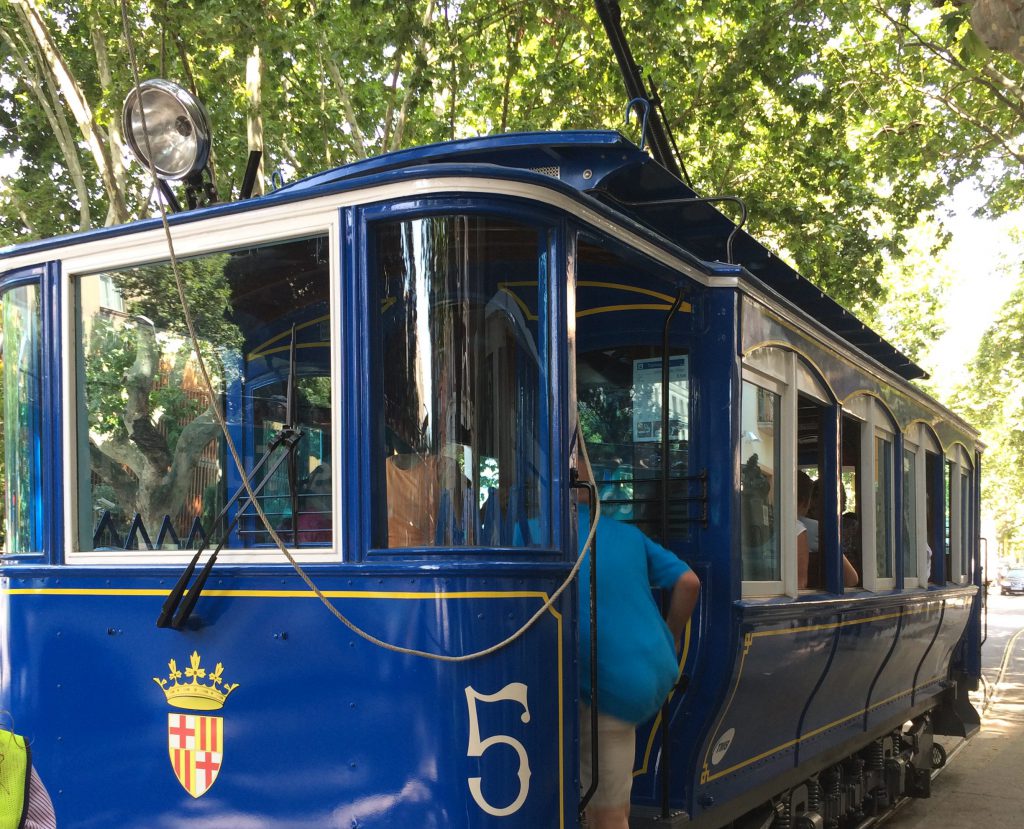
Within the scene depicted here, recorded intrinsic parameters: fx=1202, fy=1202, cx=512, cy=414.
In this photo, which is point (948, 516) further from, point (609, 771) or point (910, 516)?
point (609, 771)

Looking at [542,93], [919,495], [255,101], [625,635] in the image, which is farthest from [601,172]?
[542,93]

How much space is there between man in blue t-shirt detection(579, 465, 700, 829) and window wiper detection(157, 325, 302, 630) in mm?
964

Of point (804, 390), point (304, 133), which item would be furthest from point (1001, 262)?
point (804, 390)

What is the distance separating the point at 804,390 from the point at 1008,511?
229 feet

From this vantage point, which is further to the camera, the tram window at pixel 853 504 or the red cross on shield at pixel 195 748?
the tram window at pixel 853 504

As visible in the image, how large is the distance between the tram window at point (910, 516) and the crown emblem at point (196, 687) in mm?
5122

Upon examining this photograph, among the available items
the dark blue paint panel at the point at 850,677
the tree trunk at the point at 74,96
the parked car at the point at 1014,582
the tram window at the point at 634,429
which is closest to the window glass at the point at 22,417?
the tram window at the point at 634,429

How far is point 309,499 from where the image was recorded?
384cm

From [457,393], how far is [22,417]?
5.63 ft

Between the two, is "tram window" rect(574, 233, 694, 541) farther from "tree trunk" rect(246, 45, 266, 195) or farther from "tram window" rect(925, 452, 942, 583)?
"tree trunk" rect(246, 45, 266, 195)

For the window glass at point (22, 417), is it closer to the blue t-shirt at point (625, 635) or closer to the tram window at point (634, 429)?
the blue t-shirt at point (625, 635)

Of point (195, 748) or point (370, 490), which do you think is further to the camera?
point (195, 748)

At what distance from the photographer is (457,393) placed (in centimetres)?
364

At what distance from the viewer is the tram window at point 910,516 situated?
7727 millimetres
